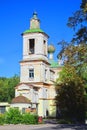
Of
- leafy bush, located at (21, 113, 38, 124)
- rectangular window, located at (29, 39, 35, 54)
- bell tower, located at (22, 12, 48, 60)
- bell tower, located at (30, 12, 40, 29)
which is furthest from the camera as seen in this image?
bell tower, located at (30, 12, 40, 29)

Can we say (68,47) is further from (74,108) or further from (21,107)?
(21,107)

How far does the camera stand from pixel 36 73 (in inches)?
A: 2451

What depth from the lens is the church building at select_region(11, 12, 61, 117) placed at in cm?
6078

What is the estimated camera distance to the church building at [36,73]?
199 ft

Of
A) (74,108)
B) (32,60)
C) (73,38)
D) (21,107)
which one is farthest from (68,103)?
(73,38)

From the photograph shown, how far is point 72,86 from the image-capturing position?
53375 mm

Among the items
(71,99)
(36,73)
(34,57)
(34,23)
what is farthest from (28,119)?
(34,23)

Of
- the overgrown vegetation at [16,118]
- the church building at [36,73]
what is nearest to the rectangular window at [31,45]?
the church building at [36,73]

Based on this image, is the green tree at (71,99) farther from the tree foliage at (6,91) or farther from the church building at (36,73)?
the tree foliage at (6,91)

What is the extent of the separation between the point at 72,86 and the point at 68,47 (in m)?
26.5

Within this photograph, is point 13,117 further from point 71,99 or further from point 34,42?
point 34,42

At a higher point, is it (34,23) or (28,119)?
(34,23)

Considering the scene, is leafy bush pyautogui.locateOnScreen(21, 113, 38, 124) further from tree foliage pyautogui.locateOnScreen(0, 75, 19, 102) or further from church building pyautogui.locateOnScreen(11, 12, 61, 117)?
tree foliage pyautogui.locateOnScreen(0, 75, 19, 102)

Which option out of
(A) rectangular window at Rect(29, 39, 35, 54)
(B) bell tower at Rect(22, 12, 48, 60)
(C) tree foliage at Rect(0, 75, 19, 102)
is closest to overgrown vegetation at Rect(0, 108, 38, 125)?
(B) bell tower at Rect(22, 12, 48, 60)
